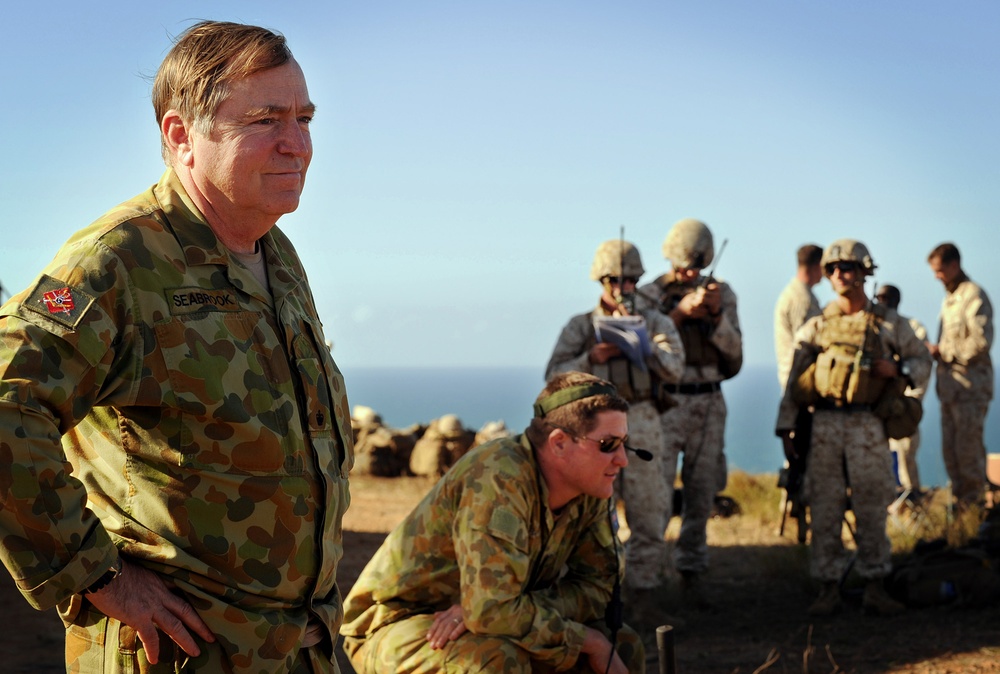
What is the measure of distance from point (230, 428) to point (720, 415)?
6.03 meters

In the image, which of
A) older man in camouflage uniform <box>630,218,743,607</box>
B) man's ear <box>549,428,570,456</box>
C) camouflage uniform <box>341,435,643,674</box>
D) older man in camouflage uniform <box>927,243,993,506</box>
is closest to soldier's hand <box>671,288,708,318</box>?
older man in camouflage uniform <box>630,218,743,607</box>

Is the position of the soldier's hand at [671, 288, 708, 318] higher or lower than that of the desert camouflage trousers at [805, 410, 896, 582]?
higher

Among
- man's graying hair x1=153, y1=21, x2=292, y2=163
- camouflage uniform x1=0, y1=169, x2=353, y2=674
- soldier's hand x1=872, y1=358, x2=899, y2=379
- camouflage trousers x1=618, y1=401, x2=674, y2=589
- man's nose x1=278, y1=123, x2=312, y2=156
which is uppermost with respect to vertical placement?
man's graying hair x1=153, y1=21, x2=292, y2=163

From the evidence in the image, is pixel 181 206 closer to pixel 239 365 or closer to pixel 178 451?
pixel 239 365

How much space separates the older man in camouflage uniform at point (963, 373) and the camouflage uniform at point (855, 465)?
2.76 m

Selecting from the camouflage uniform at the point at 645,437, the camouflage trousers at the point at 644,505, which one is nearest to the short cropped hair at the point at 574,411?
the camouflage uniform at the point at 645,437

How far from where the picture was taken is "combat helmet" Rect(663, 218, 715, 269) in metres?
7.77

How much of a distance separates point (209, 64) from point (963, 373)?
28.8 feet

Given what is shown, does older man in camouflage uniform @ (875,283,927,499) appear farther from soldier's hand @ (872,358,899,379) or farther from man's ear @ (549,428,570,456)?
man's ear @ (549,428,570,456)

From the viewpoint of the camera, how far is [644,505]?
699 centimetres

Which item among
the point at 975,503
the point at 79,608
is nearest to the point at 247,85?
the point at 79,608

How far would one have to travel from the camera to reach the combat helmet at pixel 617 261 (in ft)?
23.7

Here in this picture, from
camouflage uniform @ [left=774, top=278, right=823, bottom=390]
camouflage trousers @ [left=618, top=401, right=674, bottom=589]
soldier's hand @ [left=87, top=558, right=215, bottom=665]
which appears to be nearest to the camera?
soldier's hand @ [left=87, top=558, right=215, bottom=665]

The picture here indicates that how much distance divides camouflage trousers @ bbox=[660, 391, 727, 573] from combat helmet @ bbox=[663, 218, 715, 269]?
93cm
